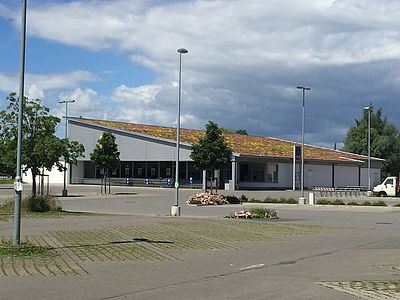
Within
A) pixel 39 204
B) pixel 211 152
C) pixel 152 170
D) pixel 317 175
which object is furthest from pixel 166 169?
pixel 39 204

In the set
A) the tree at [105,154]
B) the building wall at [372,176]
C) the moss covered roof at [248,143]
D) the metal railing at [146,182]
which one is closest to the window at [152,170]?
the metal railing at [146,182]

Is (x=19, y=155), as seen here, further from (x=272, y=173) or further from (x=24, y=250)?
(x=272, y=173)

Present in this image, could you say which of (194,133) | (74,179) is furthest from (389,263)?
(74,179)

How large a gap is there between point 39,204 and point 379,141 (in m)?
72.3

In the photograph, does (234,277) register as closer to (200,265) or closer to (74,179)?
(200,265)

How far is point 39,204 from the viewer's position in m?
27.4

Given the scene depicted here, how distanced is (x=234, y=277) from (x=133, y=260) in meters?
2.82

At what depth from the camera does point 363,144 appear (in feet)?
308

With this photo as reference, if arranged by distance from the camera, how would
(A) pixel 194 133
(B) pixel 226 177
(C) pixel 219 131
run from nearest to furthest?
(C) pixel 219 131, (B) pixel 226 177, (A) pixel 194 133

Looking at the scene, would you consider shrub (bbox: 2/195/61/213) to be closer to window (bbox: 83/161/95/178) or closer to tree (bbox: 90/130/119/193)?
tree (bbox: 90/130/119/193)

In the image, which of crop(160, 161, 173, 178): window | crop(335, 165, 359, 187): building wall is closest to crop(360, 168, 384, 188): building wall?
crop(335, 165, 359, 187): building wall

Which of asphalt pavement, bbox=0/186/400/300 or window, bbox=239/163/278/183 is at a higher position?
window, bbox=239/163/278/183

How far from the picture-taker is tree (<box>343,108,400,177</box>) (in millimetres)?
91375

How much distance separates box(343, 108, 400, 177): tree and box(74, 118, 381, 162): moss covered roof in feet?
17.7
